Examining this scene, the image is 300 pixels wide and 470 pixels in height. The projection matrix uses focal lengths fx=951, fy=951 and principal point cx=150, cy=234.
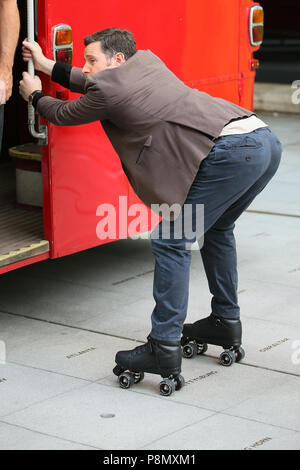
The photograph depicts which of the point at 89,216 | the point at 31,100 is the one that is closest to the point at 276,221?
the point at 89,216

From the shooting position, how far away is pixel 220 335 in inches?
188

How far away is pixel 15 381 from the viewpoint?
180 inches

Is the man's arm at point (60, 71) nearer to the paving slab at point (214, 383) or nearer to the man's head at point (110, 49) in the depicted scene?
the man's head at point (110, 49)

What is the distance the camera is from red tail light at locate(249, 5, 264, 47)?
649 cm

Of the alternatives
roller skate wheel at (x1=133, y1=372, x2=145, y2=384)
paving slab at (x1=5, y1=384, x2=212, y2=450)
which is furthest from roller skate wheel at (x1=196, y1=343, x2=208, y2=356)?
paving slab at (x1=5, y1=384, x2=212, y2=450)

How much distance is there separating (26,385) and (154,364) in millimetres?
632

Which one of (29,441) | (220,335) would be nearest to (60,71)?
(220,335)

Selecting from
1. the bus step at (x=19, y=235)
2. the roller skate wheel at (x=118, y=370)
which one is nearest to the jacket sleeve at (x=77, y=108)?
the bus step at (x=19, y=235)

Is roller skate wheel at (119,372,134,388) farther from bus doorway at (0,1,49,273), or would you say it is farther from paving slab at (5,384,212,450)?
bus doorway at (0,1,49,273)

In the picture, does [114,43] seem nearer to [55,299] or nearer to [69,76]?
[69,76]

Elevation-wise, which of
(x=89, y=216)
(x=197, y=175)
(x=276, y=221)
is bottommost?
(x=276, y=221)

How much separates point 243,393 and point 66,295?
5.96ft
